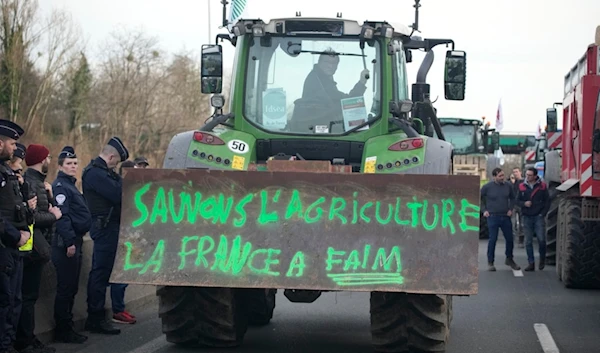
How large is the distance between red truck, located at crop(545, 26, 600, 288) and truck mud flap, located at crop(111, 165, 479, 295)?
6.17m

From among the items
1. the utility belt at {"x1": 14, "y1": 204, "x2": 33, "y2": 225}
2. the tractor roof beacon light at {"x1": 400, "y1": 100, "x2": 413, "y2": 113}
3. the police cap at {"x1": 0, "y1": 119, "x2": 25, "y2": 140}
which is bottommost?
the utility belt at {"x1": 14, "y1": 204, "x2": 33, "y2": 225}

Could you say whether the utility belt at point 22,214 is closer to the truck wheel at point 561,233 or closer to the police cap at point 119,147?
the police cap at point 119,147

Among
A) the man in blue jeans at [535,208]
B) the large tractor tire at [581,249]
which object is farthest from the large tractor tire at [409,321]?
the man in blue jeans at [535,208]

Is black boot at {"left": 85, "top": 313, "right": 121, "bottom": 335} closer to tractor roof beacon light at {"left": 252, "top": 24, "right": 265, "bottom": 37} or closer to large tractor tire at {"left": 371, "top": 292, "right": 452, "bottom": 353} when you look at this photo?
large tractor tire at {"left": 371, "top": 292, "right": 452, "bottom": 353}

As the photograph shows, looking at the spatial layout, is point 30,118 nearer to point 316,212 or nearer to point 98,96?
point 98,96

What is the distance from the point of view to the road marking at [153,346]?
9477 mm

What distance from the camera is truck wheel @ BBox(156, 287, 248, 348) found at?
29.7ft

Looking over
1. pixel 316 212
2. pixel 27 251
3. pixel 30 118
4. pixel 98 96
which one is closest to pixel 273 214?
pixel 316 212

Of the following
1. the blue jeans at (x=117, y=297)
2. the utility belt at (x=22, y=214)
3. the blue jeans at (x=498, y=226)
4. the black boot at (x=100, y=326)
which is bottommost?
the black boot at (x=100, y=326)

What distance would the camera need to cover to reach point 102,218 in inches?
418

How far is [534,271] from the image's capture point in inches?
717

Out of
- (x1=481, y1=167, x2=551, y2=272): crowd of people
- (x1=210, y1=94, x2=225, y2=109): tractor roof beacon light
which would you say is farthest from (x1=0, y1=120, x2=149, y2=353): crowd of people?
(x1=481, y1=167, x2=551, y2=272): crowd of people

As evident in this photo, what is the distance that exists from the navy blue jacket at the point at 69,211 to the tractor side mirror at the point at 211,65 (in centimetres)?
167

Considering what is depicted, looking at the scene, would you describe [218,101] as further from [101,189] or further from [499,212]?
[499,212]
